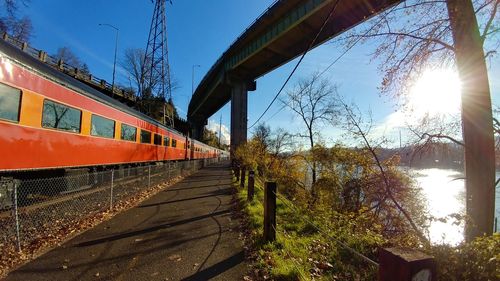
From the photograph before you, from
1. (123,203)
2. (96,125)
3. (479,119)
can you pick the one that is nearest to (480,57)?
(479,119)

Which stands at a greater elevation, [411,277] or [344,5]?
[344,5]

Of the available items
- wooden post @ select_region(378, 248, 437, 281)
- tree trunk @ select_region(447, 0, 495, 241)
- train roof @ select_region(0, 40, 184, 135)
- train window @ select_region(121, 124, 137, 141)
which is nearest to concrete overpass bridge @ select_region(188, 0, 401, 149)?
tree trunk @ select_region(447, 0, 495, 241)

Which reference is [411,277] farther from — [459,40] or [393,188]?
[393,188]

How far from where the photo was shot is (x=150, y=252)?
5047 mm

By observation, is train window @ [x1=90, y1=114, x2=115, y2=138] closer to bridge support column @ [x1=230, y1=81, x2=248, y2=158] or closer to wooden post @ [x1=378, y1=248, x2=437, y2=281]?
wooden post @ [x1=378, y1=248, x2=437, y2=281]

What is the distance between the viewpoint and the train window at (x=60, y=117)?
789 cm

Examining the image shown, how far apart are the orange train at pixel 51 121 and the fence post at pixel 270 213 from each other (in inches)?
217

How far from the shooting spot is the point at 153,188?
12430mm

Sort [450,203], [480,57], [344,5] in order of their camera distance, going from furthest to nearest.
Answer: [450,203] < [344,5] < [480,57]

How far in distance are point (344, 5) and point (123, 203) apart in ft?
66.5

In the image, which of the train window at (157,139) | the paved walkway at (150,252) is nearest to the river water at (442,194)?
the paved walkway at (150,252)

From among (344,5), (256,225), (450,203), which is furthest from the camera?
(450,203)

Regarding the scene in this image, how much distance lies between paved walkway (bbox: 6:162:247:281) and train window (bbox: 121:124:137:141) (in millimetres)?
6038

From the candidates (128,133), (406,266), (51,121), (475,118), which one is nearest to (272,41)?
(128,133)
